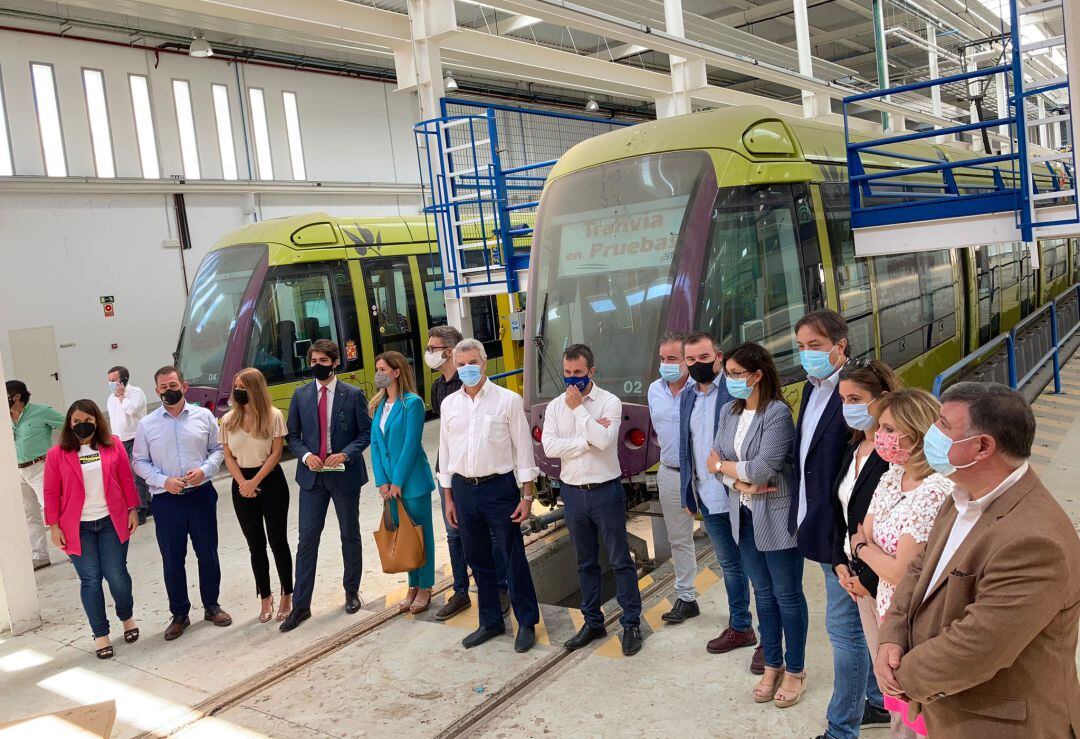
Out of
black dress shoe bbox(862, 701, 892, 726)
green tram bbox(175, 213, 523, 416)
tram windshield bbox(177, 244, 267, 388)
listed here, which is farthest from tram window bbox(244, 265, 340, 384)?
black dress shoe bbox(862, 701, 892, 726)

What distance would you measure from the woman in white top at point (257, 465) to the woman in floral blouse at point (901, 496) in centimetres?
420

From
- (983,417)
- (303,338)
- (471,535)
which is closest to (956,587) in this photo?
(983,417)

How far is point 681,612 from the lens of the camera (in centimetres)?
558

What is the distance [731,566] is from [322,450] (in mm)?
2929

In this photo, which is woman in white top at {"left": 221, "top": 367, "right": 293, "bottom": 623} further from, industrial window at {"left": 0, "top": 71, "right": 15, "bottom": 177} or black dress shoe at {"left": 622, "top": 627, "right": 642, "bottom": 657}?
industrial window at {"left": 0, "top": 71, "right": 15, "bottom": 177}

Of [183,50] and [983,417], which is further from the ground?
[183,50]

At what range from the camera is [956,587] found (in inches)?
94.3

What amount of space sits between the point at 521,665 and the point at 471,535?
2.75 ft

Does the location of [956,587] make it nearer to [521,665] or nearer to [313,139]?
[521,665]

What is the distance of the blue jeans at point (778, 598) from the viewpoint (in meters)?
4.27

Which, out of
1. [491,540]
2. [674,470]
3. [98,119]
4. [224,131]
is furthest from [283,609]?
[224,131]

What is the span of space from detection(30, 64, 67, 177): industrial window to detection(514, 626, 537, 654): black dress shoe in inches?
550

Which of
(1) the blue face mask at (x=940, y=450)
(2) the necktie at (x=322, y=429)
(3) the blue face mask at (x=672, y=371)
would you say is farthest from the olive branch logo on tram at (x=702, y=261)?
(1) the blue face mask at (x=940, y=450)

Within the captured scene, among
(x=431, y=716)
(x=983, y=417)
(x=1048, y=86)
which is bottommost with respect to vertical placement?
(x=431, y=716)
